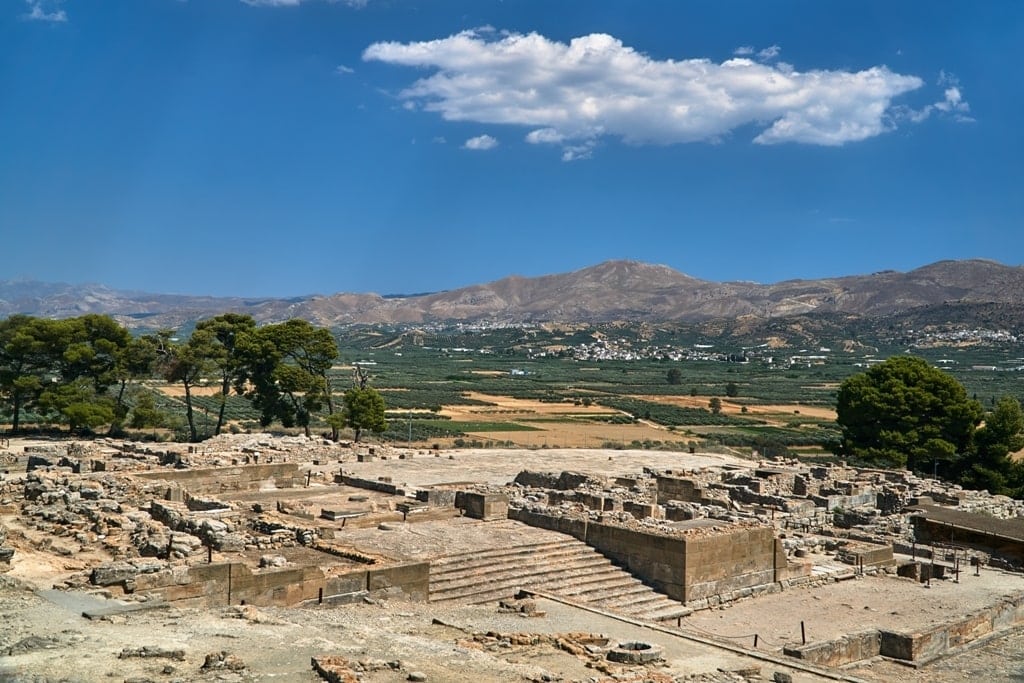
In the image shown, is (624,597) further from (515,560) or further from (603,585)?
(515,560)

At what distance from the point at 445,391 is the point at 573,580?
78586mm

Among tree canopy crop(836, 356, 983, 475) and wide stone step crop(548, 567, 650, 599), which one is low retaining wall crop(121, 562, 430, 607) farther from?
tree canopy crop(836, 356, 983, 475)

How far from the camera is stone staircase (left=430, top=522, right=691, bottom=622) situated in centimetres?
1705

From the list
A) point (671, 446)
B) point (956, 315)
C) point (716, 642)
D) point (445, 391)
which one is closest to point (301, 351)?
point (671, 446)

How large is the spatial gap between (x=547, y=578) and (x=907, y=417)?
26099 mm

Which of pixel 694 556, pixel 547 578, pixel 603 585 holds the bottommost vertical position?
pixel 603 585

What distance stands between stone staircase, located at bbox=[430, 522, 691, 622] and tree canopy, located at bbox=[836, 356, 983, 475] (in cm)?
2347

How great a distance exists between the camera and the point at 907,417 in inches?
1533

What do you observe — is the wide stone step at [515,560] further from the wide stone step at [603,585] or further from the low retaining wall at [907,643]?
the low retaining wall at [907,643]

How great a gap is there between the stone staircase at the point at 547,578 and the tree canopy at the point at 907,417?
23.5 m

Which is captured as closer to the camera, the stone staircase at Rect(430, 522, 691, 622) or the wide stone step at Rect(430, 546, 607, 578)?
the stone staircase at Rect(430, 522, 691, 622)

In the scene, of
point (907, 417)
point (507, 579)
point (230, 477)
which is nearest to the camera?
point (507, 579)

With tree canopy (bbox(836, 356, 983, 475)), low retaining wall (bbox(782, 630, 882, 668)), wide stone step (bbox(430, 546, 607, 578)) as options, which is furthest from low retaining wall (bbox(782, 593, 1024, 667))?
tree canopy (bbox(836, 356, 983, 475))

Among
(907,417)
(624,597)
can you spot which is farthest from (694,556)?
(907,417)
